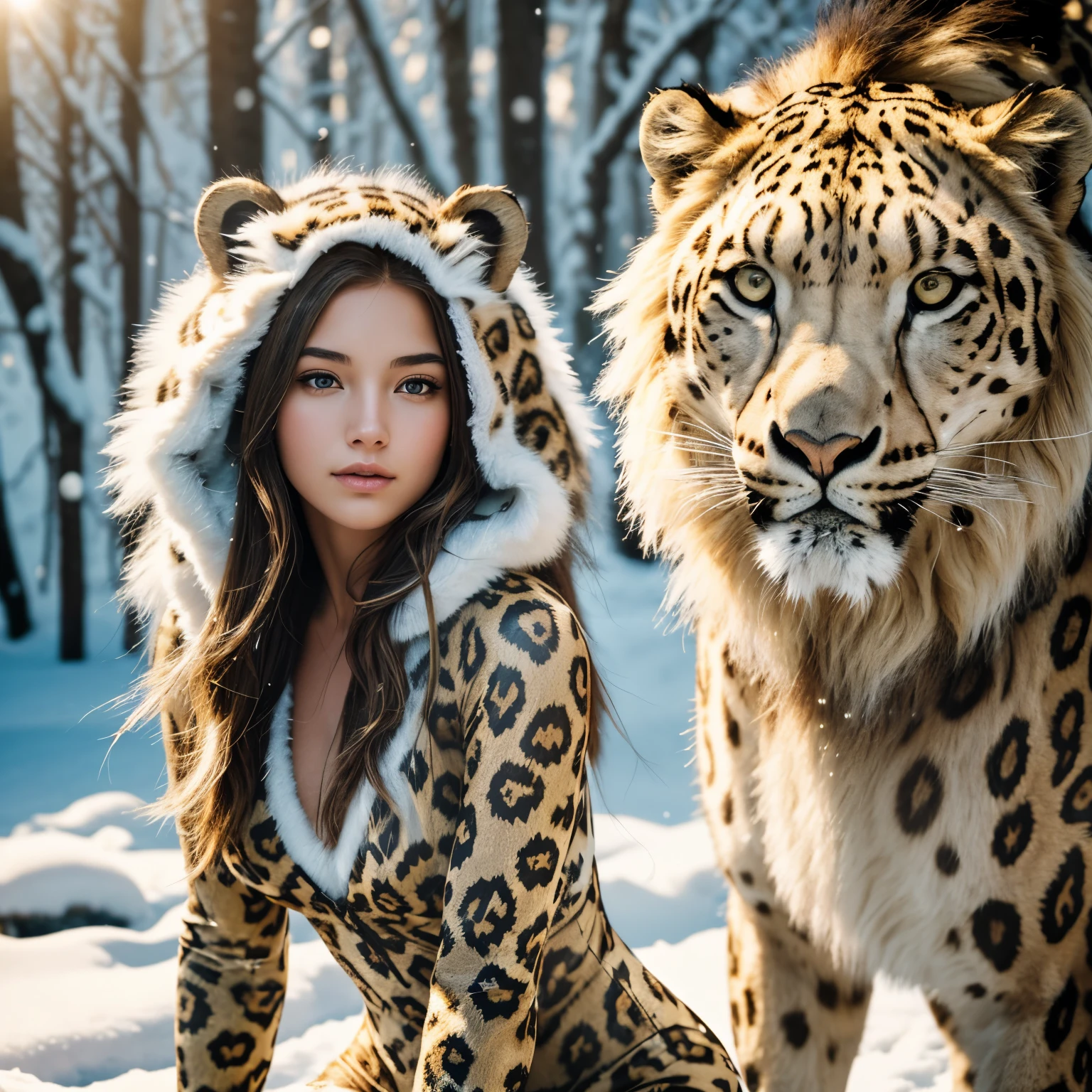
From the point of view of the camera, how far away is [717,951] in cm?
206

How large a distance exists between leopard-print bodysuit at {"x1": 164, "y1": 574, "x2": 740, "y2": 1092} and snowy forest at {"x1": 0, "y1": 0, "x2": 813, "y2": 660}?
7.46 ft

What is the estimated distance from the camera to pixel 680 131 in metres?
1.34

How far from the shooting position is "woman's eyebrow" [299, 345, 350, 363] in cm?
114

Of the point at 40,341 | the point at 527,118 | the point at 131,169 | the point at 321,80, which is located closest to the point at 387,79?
the point at 321,80

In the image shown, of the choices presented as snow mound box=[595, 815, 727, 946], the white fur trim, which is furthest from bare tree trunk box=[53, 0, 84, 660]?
the white fur trim

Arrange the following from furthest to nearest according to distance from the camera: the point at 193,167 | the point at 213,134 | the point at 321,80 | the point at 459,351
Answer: the point at 321,80 → the point at 193,167 → the point at 213,134 → the point at 459,351

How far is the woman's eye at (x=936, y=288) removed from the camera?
45.1 inches

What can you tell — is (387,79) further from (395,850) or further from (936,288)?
(395,850)

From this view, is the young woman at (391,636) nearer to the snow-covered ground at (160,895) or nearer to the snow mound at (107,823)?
the snow-covered ground at (160,895)

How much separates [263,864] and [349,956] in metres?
0.13

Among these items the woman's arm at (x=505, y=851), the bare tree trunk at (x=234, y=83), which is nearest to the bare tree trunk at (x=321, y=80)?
the bare tree trunk at (x=234, y=83)

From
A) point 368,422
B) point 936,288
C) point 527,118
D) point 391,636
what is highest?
point 527,118

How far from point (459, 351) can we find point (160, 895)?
1.58 meters

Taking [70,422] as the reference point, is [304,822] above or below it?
below
